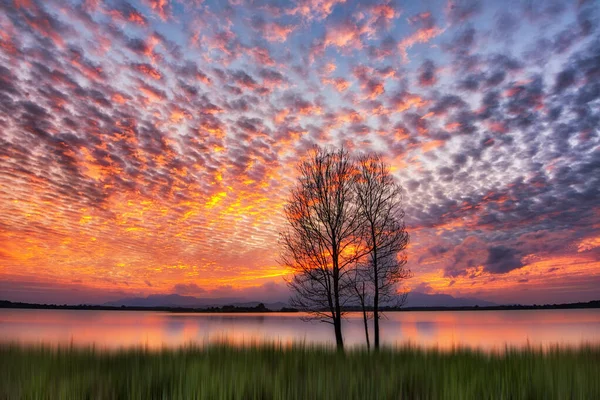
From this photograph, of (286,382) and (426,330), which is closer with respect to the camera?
(286,382)

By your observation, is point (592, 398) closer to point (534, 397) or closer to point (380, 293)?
point (534, 397)

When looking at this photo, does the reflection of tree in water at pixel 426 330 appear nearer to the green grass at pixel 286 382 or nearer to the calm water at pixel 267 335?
the calm water at pixel 267 335

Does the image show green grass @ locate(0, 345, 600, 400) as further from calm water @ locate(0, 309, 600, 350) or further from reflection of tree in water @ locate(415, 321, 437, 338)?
reflection of tree in water @ locate(415, 321, 437, 338)

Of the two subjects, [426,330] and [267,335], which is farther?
[426,330]

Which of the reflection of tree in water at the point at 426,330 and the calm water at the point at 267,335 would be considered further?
the reflection of tree in water at the point at 426,330

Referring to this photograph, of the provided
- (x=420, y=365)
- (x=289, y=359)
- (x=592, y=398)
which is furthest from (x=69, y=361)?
(x=592, y=398)

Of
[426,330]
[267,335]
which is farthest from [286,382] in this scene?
[426,330]

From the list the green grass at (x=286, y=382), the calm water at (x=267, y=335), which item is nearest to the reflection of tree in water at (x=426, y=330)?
the calm water at (x=267, y=335)

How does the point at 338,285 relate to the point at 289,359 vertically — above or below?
above

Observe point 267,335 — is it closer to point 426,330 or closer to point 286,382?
point 286,382

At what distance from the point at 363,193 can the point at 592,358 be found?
46.0ft

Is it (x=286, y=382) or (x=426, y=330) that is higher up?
(x=286, y=382)

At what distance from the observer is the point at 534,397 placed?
8.41 metres

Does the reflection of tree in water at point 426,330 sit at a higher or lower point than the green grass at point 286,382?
lower
